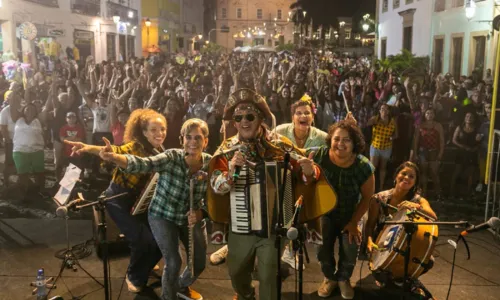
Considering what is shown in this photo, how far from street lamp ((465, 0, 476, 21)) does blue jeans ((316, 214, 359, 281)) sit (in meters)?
5.97

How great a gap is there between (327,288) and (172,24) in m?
7.96

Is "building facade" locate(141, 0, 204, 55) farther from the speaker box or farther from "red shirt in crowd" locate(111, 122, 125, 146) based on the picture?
the speaker box

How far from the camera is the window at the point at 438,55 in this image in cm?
952

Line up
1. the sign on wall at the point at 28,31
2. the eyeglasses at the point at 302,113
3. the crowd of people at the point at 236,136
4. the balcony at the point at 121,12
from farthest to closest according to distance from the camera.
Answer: the balcony at the point at 121,12 → the sign on wall at the point at 28,31 → the eyeglasses at the point at 302,113 → the crowd of people at the point at 236,136

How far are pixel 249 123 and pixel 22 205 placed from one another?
501 cm

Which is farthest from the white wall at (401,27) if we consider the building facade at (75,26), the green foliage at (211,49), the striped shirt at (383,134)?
the building facade at (75,26)

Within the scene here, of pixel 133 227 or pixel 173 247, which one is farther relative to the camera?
pixel 133 227

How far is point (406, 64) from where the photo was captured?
9.20 metres

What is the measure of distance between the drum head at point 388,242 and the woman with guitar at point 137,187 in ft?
6.36

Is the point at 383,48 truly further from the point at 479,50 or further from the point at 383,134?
the point at 383,134

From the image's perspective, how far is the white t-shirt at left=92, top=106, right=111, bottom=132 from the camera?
7500 millimetres

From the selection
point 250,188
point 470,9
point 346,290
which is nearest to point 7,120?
point 250,188

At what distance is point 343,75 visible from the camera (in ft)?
33.6

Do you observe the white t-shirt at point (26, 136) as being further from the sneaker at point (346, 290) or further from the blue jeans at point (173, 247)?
the sneaker at point (346, 290)
